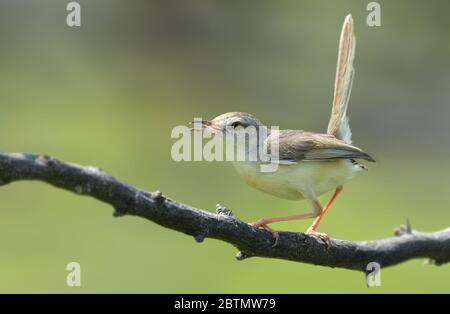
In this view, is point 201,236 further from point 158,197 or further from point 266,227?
point 266,227

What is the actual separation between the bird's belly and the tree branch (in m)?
0.36

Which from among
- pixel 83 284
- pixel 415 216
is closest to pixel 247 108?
pixel 415 216

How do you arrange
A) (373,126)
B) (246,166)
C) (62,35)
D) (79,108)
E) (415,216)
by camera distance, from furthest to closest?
(62,35), (79,108), (373,126), (415,216), (246,166)

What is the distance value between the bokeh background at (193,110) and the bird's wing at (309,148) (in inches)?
159

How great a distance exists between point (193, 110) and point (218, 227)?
10.8m

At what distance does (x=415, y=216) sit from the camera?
10.9 m

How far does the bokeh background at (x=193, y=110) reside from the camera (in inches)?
376

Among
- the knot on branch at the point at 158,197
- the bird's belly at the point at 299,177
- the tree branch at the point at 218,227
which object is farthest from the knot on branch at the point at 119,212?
the bird's belly at the point at 299,177

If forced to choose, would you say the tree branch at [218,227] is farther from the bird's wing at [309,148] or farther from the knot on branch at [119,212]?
the bird's wing at [309,148]

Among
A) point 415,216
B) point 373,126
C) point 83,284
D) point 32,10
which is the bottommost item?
point 83,284

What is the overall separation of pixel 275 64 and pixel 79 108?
389 centimetres

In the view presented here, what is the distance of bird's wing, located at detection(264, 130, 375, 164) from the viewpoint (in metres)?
4.13

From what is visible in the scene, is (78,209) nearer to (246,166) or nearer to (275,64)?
(275,64)

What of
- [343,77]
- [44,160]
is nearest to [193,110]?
[343,77]
